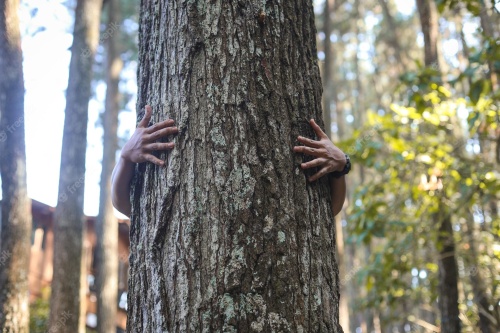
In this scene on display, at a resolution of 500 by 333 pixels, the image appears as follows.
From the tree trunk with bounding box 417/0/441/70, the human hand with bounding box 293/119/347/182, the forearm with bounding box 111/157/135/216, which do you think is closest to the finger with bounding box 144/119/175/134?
the forearm with bounding box 111/157/135/216

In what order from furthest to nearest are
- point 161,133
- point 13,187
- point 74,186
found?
point 74,186 < point 13,187 < point 161,133

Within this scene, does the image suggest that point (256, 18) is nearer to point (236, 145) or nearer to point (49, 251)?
point (236, 145)

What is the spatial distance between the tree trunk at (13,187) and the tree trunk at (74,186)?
1.23m

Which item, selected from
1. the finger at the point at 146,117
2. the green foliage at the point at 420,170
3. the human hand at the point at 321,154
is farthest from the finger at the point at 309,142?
the green foliage at the point at 420,170

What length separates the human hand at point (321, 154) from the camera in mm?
2004

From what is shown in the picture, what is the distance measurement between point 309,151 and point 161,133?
530 mm

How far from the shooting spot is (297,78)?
2.10m

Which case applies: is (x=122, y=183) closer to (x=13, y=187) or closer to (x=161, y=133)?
(x=161, y=133)

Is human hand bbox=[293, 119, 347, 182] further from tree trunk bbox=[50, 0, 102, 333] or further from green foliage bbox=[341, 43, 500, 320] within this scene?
tree trunk bbox=[50, 0, 102, 333]

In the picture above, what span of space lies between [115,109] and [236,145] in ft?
40.6

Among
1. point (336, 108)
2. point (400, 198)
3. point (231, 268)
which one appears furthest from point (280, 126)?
point (336, 108)

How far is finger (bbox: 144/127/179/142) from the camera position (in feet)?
6.43

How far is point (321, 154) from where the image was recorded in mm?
2043

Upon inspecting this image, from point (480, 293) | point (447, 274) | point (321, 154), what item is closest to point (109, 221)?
point (447, 274)
